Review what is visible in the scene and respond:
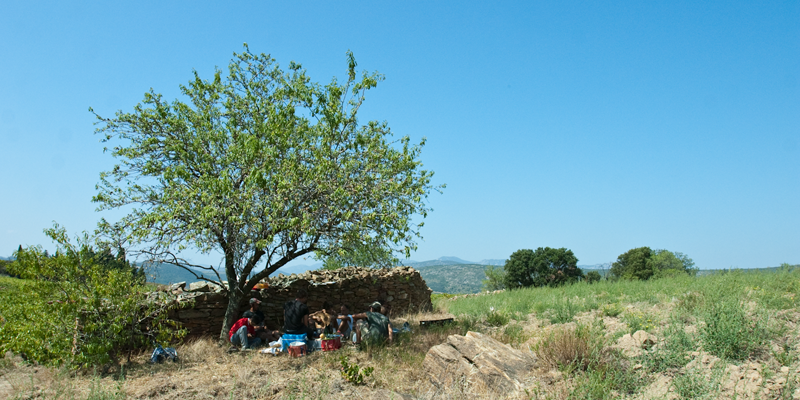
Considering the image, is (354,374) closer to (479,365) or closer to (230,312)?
(479,365)

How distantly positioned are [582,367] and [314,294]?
8.14 metres

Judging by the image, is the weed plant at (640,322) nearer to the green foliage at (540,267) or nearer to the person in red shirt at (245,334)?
the person in red shirt at (245,334)

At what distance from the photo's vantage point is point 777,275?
9.95m

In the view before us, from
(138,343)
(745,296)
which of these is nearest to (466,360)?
(745,296)

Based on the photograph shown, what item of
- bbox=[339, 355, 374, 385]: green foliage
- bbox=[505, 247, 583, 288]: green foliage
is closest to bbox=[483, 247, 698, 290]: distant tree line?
bbox=[505, 247, 583, 288]: green foliage

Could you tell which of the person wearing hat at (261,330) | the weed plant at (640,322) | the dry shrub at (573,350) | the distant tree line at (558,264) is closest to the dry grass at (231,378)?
the person wearing hat at (261,330)

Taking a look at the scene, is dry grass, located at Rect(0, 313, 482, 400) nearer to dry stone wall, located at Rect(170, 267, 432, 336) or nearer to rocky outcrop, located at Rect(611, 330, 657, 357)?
dry stone wall, located at Rect(170, 267, 432, 336)

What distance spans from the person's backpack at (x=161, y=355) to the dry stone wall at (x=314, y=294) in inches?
38.7

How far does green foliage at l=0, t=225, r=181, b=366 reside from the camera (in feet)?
22.4

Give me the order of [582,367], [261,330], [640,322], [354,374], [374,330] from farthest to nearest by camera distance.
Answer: [261,330] < [374,330] < [640,322] < [354,374] < [582,367]

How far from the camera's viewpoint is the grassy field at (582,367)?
5.31m

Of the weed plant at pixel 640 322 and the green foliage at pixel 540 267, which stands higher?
the green foliage at pixel 540 267

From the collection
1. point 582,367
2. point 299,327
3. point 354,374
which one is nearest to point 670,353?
point 582,367

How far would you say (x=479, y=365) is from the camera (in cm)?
630
